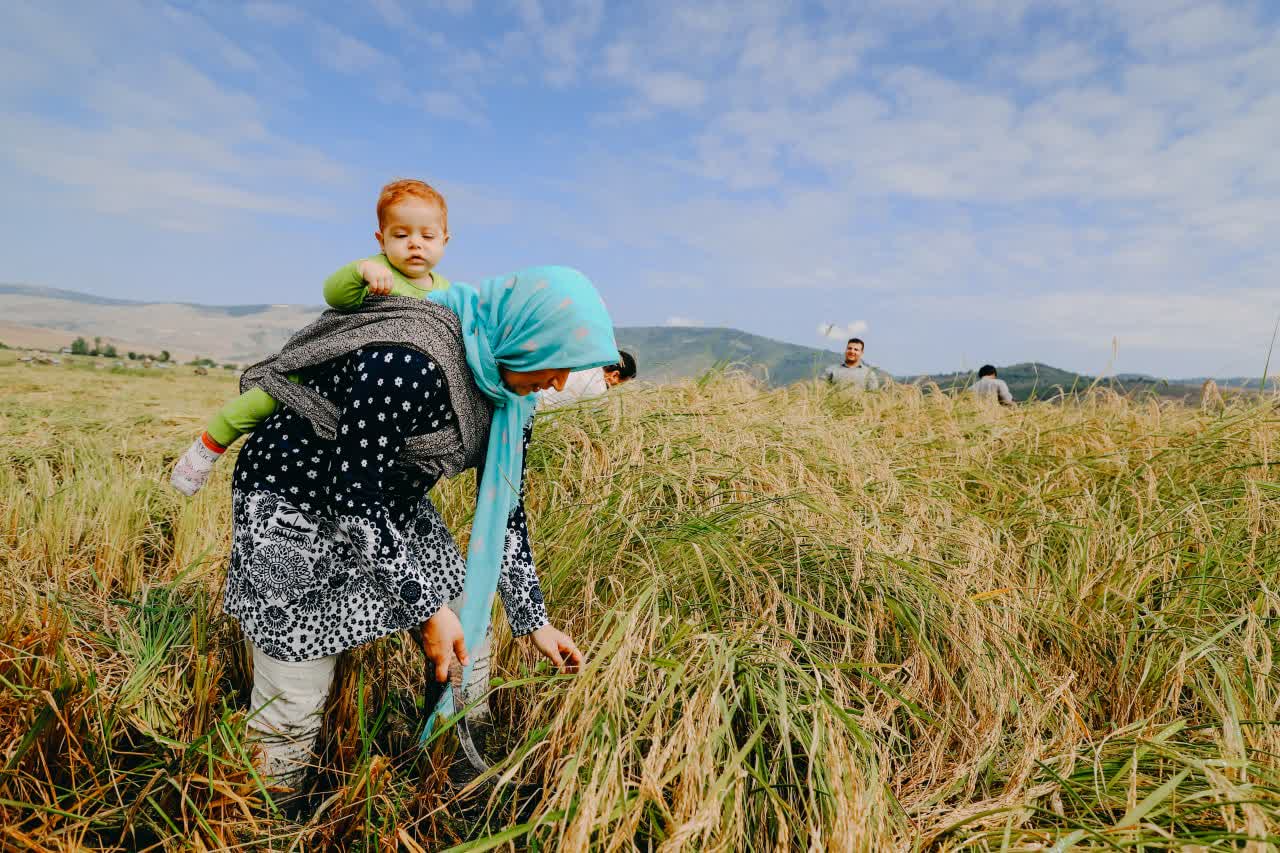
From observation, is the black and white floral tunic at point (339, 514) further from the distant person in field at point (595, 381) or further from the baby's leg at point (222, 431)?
the distant person in field at point (595, 381)

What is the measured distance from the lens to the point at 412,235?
1.54m

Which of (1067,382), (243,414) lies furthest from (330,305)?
(1067,382)

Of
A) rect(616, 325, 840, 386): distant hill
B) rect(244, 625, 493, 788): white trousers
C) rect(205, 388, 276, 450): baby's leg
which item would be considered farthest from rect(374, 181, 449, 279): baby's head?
rect(616, 325, 840, 386): distant hill

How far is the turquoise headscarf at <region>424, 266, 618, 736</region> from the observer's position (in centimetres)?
127

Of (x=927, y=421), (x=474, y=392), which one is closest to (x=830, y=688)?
(x=474, y=392)

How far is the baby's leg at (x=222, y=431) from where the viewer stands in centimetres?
149

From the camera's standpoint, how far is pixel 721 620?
177 cm

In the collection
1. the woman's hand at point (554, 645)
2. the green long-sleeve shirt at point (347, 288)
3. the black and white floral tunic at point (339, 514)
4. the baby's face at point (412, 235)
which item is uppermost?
the baby's face at point (412, 235)

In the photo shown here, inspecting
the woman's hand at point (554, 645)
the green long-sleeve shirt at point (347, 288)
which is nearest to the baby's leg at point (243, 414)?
the green long-sleeve shirt at point (347, 288)

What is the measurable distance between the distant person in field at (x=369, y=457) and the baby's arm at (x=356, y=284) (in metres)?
0.04

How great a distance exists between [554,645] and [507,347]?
2.27ft

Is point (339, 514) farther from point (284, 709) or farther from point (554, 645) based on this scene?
point (554, 645)

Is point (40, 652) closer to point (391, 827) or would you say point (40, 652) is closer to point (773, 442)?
point (391, 827)

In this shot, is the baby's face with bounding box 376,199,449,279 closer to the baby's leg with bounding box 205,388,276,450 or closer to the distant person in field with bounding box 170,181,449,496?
the distant person in field with bounding box 170,181,449,496
